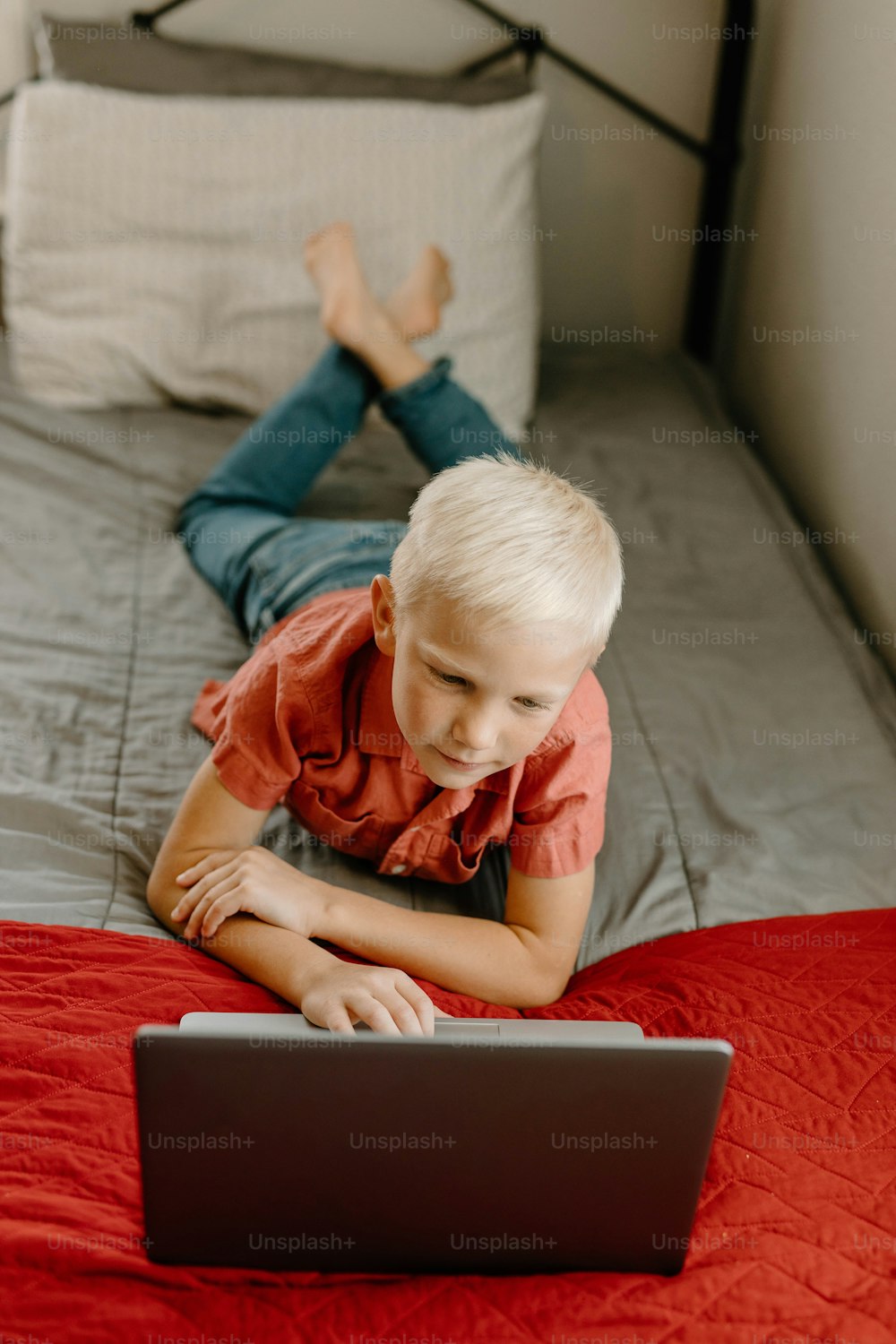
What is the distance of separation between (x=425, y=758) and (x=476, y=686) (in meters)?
0.11

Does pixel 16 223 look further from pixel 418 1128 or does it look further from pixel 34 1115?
pixel 418 1128

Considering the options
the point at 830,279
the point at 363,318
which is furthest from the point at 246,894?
the point at 830,279

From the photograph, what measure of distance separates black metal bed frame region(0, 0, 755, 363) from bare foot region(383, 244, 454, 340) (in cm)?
62

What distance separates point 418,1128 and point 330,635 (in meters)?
0.53

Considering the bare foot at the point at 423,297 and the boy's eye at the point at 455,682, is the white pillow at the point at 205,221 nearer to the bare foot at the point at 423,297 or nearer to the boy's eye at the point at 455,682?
the bare foot at the point at 423,297

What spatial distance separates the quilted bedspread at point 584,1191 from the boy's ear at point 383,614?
29cm

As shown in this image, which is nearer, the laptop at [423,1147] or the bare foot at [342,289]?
the laptop at [423,1147]

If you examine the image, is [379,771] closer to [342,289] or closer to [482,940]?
[482,940]

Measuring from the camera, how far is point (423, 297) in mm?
1667

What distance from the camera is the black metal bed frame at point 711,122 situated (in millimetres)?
2068

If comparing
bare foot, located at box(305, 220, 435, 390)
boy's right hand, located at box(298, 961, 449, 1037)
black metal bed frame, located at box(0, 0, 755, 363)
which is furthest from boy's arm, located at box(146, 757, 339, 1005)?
black metal bed frame, located at box(0, 0, 755, 363)

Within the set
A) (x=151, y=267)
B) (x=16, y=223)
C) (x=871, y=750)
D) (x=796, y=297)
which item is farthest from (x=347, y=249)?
(x=871, y=750)

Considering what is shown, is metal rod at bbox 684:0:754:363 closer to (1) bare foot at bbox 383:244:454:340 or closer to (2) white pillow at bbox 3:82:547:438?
(2) white pillow at bbox 3:82:547:438

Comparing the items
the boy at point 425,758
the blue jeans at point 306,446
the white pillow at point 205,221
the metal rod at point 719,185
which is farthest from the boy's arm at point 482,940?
the metal rod at point 719,185
